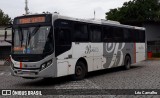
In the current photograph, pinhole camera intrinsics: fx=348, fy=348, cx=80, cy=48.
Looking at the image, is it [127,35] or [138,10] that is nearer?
[127,35]

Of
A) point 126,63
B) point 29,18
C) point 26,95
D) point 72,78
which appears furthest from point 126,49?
point 26,95

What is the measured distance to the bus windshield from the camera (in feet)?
48.8

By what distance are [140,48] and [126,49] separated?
2859 millimetres

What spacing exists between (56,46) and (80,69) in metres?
2.54

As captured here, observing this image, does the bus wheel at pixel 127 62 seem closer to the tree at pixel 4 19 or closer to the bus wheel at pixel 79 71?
the bus wheel at pixel 79 71

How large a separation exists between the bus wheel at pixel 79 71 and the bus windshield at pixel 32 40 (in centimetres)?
255

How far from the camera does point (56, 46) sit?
15.1 metres

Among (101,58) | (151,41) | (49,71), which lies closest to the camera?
(49,71)

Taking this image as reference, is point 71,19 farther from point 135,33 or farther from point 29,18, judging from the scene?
point 135,33

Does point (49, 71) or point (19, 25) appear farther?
point (19, 25)

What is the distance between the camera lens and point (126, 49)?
900 inches

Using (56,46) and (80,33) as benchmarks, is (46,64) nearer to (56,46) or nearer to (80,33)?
(56,46)

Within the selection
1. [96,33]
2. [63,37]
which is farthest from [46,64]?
[96,33]

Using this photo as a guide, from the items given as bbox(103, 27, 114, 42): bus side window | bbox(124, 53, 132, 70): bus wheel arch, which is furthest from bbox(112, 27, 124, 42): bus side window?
bbox(124, 53, 132, 70): bus wheel arch
